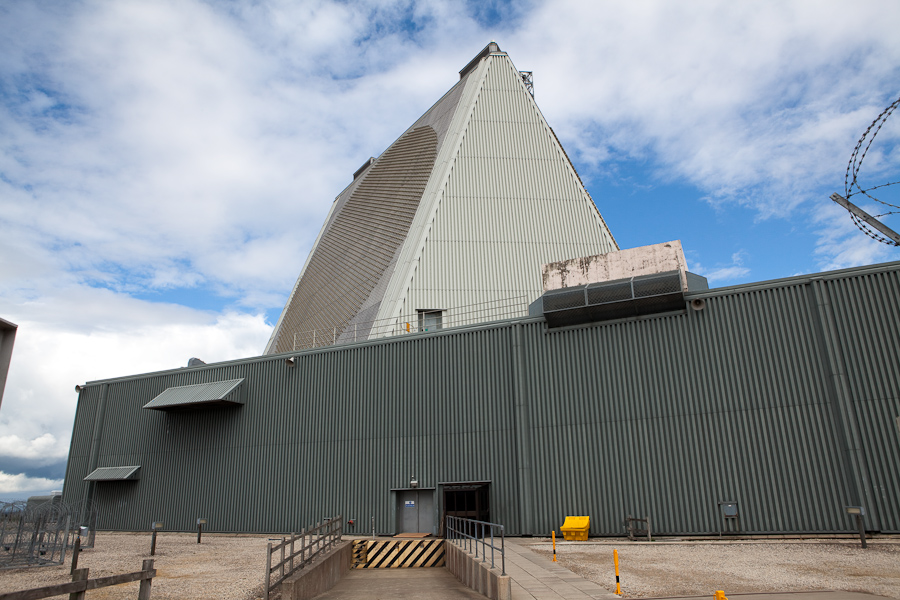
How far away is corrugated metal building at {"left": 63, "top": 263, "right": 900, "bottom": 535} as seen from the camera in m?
18.6

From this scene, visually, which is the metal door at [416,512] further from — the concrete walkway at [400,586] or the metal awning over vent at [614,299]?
the metal awning over vent at [614,299]

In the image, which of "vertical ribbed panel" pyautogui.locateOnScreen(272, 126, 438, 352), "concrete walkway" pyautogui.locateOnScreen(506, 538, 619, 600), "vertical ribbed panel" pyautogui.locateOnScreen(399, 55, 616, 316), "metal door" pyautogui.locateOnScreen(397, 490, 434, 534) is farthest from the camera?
"vertical ribbed panel" pyautogui.locateOnScreen(272, 126, 438, 352)

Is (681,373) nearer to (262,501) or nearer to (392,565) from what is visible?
(392,565)

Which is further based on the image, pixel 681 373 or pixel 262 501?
pixel 262 501

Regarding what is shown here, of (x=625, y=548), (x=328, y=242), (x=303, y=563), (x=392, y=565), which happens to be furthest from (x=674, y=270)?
(x=328, y=242)

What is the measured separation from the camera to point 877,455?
1777cm

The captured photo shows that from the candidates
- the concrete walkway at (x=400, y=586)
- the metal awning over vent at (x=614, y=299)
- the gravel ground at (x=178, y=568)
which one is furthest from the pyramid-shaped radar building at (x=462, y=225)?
the concrete walkway at (x=400, y=586)

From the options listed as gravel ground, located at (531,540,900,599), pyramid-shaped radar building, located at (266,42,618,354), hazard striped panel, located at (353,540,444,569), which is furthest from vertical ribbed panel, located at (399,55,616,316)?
gravel ground, located at (531,540,900,599)

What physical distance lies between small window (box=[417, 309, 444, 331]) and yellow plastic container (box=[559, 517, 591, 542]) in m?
11.6

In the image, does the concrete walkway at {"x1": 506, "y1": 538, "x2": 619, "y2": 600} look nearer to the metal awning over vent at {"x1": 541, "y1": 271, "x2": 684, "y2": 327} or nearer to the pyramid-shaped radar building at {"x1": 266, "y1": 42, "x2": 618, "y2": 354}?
the metal awning over vent at {"x1": 541, "y1": 271, "x2": 684, "y2": 327}

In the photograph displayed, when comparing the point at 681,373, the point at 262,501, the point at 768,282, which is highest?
the point at 768,282

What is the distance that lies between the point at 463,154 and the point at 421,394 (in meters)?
15.4

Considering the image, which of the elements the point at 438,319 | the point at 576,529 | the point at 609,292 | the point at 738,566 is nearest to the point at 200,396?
the point at 438,319

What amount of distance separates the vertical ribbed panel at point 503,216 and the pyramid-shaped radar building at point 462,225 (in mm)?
55
